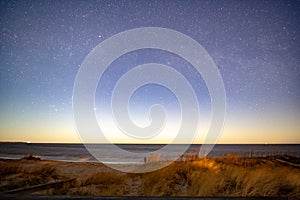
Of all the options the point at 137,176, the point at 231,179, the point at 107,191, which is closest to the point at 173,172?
the point at 137,176

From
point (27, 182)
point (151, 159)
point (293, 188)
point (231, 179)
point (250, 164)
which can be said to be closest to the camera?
point (293, 188)

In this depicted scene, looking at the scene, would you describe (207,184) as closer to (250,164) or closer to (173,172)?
(173,172)

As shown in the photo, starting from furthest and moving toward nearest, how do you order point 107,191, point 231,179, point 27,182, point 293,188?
point 27,182 < point 231,179 < point 107,191 < point 293,188

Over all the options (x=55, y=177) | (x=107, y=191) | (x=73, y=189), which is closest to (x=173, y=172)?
(x=107, y=191)

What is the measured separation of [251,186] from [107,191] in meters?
3.21

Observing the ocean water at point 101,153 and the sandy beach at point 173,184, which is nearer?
the sandy beach at point 173,184

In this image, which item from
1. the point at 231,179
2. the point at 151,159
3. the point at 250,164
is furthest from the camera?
the point at 151,159

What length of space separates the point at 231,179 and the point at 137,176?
112 inches

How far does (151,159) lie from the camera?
45.6 feet

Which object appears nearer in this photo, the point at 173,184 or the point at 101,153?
the point at 173,184

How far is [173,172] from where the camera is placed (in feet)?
28.7

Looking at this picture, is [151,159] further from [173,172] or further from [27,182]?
[27,182]

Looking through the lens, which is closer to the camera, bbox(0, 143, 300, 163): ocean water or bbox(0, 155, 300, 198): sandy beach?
bbox(0, 155, 300, 198): sandy beach

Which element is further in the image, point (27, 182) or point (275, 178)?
point (27, 182)
